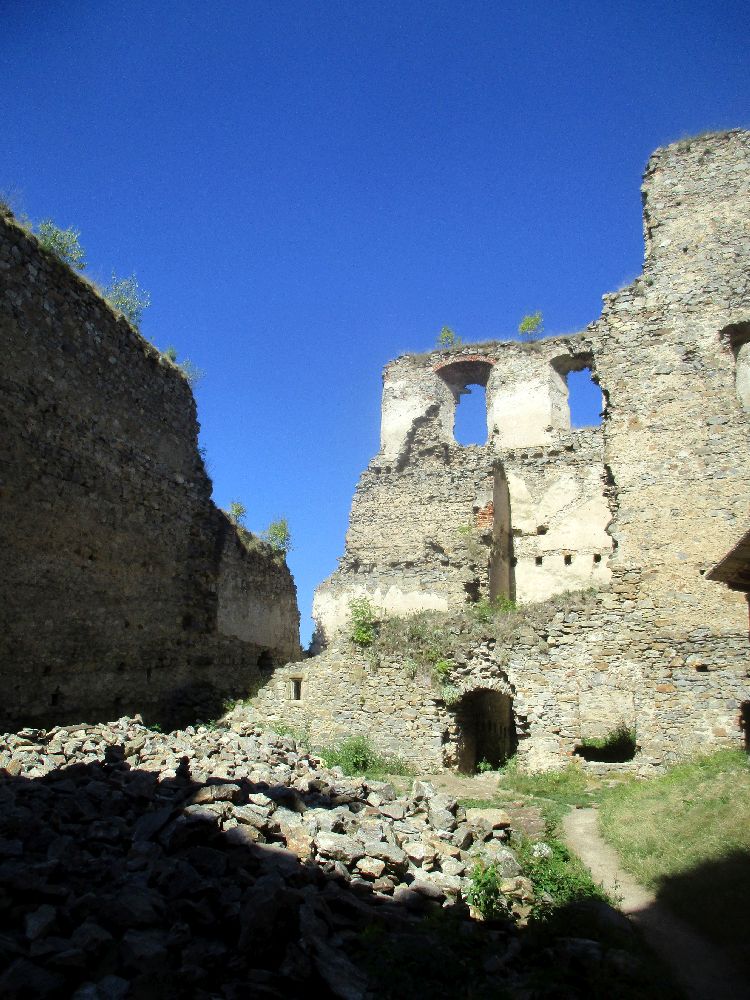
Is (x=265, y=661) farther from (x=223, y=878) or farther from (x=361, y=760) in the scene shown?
(x=223, y=878)

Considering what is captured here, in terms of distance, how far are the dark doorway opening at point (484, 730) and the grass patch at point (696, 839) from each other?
2.99 m

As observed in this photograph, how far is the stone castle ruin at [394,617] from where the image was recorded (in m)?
10.5

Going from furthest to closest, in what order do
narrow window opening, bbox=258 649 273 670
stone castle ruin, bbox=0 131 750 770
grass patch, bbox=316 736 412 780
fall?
narrow window opening, bbox=258 649 273 670 < grass patch, bbox=316 736 412 780 < stone castle ruin, bbox=0 131 750 770

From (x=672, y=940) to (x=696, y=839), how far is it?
1964 millimetres

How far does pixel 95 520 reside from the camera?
11492 millimetres

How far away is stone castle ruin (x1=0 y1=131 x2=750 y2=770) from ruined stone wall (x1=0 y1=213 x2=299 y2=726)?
1.4 inches

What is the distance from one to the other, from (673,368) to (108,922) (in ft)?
42.2

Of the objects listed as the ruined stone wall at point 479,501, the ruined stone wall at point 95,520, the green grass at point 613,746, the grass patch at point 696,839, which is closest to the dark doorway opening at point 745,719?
the grass patch at point 696,839

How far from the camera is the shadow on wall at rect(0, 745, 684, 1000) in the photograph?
4.15m

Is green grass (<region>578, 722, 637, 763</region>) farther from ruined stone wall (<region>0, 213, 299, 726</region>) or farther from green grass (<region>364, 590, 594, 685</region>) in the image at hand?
ruined stone wall (<region>0, 213, 299, 726</region>)

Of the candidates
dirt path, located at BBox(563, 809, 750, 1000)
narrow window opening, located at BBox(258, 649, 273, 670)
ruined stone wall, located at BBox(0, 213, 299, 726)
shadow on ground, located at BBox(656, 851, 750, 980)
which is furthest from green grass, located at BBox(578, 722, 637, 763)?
narrow window opening, located at BBox(258, 649, 273, 670)

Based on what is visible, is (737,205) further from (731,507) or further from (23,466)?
(23,466)

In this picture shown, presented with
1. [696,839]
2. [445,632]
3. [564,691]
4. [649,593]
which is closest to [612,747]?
[564,691]

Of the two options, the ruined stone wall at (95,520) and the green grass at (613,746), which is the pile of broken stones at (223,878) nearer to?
the ruined stone wall at (95,520)
